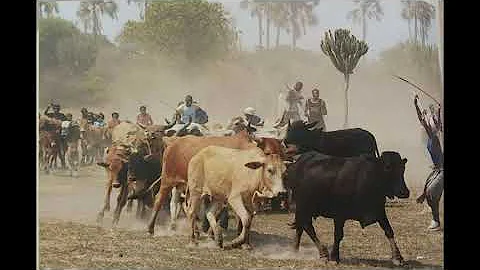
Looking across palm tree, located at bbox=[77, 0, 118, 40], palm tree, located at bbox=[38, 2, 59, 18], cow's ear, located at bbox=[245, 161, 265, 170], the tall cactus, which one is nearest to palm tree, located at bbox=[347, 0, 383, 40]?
the tall cactus

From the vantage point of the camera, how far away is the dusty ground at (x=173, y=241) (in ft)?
15.0

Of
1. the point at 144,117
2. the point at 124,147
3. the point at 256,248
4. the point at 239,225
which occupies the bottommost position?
the point at 256,248

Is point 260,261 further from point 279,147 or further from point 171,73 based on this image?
point 171,73

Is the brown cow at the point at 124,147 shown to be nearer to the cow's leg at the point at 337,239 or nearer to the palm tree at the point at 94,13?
the palm tree at the point at 94,13

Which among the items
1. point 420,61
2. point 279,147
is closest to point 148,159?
point 279,147

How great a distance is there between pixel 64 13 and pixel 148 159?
3.67ft

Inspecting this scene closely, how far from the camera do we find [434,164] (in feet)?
15.3

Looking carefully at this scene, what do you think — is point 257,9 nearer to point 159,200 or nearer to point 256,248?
point 159,200

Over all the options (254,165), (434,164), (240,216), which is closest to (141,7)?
(254,165)

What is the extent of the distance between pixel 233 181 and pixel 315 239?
65 cm

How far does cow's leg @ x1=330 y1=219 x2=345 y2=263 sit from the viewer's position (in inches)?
179

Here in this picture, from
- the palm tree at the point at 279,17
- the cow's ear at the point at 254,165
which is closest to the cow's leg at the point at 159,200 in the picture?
the cow's ear at the point at 254,165

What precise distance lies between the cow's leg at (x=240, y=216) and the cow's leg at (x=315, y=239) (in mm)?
381

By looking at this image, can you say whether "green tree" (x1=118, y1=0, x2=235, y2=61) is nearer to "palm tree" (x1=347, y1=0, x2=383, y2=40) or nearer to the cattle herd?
the cattle herd
